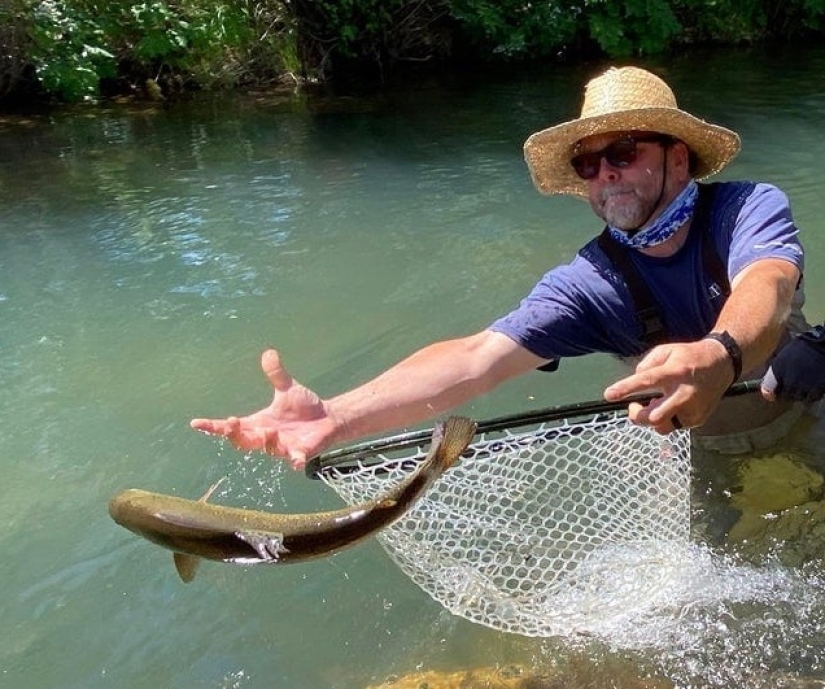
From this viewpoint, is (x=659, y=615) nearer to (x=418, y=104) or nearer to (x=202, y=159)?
(x=202, y=159)

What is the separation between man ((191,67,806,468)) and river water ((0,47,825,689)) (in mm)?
899

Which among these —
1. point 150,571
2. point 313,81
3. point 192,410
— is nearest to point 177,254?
point 192,410

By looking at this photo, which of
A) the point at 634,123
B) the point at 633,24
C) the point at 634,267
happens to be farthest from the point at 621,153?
the point at 633,24

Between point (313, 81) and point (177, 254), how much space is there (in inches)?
412

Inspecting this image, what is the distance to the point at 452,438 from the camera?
2408 millimetres

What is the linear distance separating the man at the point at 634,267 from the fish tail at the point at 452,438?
77cm

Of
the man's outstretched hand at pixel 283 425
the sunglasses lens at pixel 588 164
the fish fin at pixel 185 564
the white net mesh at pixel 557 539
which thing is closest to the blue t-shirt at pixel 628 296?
the sunglasses lens at pixel 588 164

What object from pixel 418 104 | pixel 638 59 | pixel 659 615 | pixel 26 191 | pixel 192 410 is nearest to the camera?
pixel 659 615

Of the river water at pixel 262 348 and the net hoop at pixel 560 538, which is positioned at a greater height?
the net hoop at pixel 560 538

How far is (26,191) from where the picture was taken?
10.3 meters

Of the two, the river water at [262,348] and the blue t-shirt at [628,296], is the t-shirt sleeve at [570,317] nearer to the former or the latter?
the blue t-shirt at [628,296]

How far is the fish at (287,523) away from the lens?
2355 millimetres

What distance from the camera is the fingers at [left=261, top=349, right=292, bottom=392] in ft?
8.65

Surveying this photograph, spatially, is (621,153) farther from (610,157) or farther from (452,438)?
(452,438)
